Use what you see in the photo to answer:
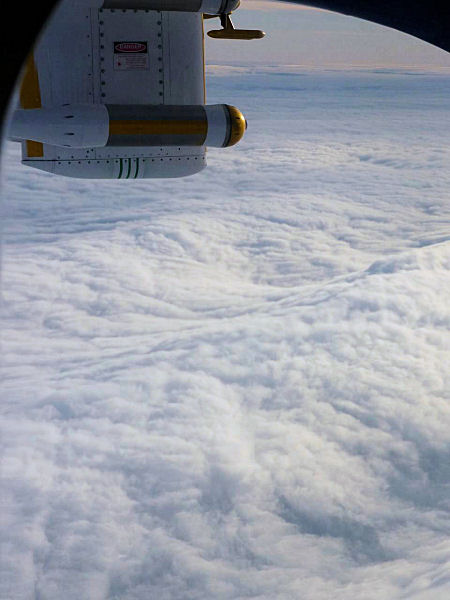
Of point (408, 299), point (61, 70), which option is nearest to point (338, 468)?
point (408, 299)

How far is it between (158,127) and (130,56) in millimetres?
534

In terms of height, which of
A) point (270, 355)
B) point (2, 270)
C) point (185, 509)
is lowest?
point (185, 509)

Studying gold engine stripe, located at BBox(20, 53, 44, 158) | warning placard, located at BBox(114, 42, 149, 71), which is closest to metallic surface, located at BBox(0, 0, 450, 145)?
warning placard, located at BBox(114, 42, 149, 71)

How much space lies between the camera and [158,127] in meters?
4.33

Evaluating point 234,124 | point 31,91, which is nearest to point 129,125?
point 31,91

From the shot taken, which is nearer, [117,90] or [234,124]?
[117,90]

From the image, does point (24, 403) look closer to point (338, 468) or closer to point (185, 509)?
point (185, 509)

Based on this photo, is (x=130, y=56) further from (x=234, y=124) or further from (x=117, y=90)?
(x=234, y=124)

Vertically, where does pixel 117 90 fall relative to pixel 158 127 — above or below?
above

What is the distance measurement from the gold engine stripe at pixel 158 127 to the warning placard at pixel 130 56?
1.40 feet

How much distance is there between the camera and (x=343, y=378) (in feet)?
152

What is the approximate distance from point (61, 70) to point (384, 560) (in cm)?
4756

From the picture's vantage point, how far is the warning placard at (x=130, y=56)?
14.1 feet

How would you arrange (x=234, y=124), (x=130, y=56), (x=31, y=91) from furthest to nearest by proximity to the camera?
(x=234, y=124)
(x=130, y=56)
(x=31, y=91)
